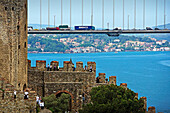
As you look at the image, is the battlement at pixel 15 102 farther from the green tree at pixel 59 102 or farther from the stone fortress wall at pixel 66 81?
the stone fortress wall at pixel 66 81

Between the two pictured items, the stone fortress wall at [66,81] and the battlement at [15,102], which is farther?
the stone fortress wall at [66,81]

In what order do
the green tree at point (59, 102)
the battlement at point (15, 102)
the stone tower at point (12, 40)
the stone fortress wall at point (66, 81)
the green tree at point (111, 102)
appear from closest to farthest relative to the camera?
the battlement at point (15, 102), the green tree at point (111, 102), the stone tower at point (12, 40), the green tree at point (59, 102), the stone fortress wall at point (66, 81)

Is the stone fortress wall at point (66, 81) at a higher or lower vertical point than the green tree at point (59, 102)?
higher

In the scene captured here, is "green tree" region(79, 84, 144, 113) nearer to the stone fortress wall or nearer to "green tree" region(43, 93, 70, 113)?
the stone fortress wall

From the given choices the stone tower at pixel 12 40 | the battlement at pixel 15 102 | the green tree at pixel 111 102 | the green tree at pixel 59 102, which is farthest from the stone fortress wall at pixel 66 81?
the battlement at pixel 15 102

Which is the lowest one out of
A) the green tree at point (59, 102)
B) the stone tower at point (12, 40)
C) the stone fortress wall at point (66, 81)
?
the green tree at point (59, 102)

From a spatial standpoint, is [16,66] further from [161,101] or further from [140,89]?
[140,89]
